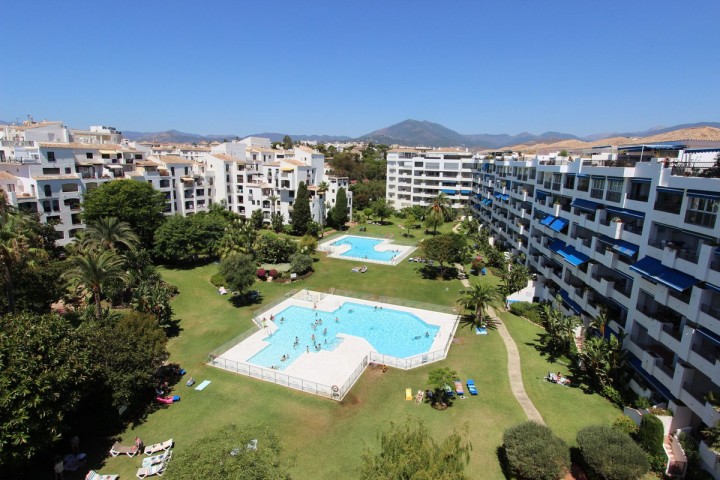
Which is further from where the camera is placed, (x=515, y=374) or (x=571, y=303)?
(x=571, y=303)

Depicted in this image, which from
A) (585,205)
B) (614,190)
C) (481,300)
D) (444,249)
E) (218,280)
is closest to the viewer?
(614,190)

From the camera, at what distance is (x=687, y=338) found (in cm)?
2327

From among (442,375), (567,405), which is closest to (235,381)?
(442,375)

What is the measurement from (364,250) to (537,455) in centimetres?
5319

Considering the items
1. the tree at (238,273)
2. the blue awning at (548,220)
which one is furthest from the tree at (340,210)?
the blue awning at (548,220)

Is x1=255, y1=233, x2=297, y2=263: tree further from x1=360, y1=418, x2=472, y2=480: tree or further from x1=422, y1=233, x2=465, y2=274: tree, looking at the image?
x1=360, y1=418, x2=472, y2=480: tree

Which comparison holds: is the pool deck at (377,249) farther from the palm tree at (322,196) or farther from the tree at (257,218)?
the tree at (257,218)

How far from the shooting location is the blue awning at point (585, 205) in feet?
120

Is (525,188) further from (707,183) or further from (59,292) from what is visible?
(59,292)

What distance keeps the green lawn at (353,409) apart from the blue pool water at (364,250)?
29.8m

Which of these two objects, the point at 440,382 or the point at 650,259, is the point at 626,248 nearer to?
the point at 650,259

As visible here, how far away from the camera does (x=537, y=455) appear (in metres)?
20.5

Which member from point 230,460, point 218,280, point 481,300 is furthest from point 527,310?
point 218,280

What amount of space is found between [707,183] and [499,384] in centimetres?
1900
